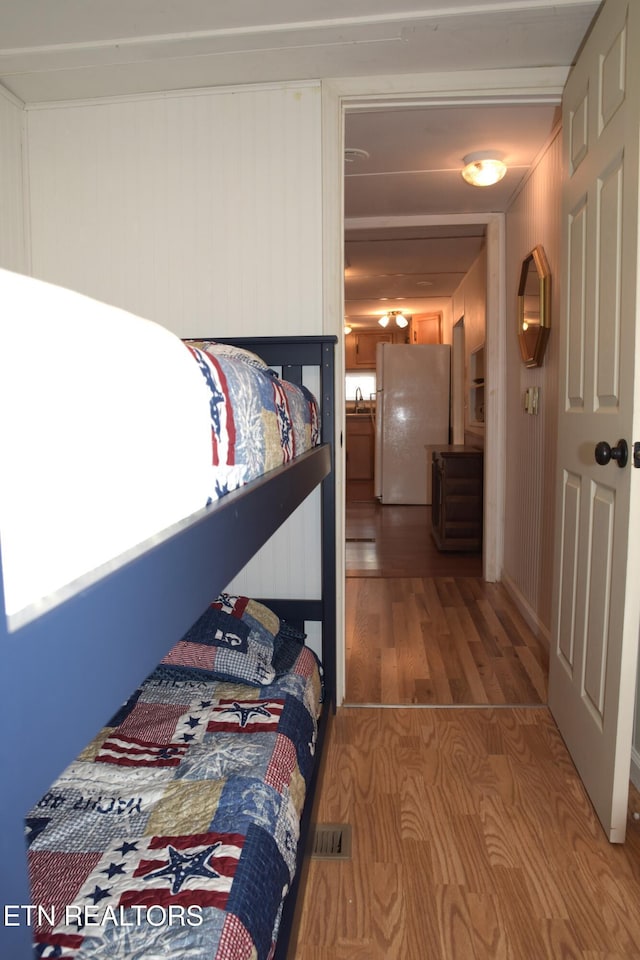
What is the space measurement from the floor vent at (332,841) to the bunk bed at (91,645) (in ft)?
3.18

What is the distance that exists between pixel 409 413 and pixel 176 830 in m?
5.95

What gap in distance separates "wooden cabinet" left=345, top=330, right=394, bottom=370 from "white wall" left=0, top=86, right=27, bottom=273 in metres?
6.76

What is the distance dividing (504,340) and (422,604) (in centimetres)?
157

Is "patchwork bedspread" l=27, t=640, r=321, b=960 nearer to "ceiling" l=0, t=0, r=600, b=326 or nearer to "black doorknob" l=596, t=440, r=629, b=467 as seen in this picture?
"black doorknob" l=596, t=440, r=629, b=467

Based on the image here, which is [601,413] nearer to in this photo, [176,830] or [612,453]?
[612,453]

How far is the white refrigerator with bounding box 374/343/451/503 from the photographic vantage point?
670 cm

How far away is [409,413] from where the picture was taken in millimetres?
6738

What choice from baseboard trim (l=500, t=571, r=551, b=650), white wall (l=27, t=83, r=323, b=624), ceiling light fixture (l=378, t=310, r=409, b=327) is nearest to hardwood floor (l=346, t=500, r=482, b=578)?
baseboard trim (l=500, t=571, r=551, b=650)

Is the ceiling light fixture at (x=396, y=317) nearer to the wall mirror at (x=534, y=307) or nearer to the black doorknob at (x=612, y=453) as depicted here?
the wall mirror at (x=534, y=307)

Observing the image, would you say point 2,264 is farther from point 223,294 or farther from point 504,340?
point 504,340

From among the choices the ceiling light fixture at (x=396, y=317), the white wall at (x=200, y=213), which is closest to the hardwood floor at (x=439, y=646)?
the white wall at (x=200, y=213)

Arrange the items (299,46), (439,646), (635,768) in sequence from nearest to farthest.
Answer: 1. (635,768)
2. (299,46)
3. (439,646)

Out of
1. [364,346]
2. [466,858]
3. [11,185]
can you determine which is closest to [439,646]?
[466,858]

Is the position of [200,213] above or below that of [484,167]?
below
